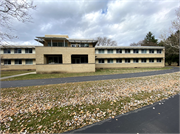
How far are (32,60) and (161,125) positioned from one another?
31.5m

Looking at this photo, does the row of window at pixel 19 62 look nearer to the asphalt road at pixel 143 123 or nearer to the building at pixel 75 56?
the building at pixel 75 56

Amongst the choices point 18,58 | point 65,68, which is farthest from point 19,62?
point 65,68

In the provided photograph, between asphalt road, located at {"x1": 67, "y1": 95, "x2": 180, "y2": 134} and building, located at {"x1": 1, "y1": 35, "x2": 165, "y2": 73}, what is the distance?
15.9 meters

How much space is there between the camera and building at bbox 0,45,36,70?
2512cm

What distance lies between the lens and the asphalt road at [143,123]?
2.48 meters

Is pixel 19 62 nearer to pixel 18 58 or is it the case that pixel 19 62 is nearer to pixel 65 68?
pixel 18 58

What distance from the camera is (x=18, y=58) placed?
25188 millimetres

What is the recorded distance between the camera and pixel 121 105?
13.0ft

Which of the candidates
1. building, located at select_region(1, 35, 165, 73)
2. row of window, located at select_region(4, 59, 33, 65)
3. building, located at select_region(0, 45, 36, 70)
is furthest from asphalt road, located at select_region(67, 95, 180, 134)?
row of window, located at select_region(4, 59, 33, 65)

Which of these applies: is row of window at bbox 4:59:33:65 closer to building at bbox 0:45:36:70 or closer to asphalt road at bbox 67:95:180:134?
building at bbox 0:45:36:70

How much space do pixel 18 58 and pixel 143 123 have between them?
32506mm

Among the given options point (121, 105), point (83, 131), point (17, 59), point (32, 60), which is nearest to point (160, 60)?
point (121, 105)

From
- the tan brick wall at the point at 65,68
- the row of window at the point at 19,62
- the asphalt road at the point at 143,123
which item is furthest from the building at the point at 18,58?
the asphalt road at the point at 143,123

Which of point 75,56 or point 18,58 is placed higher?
point 75,56
